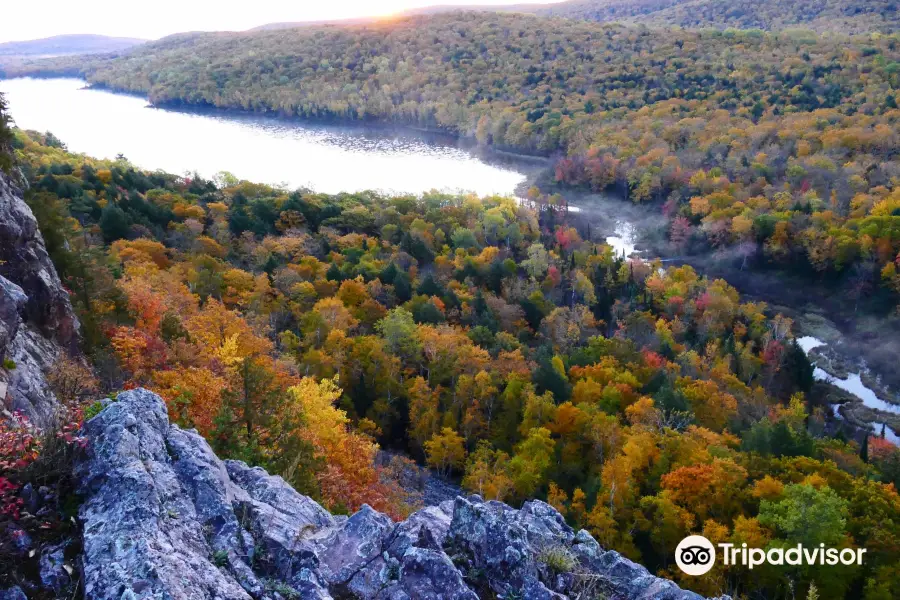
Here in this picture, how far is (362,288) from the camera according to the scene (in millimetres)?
51750

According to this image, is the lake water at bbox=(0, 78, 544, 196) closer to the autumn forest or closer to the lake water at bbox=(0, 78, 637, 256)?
the lake water at bbox=(0, 78, 637, 256)

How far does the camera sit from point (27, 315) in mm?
18047

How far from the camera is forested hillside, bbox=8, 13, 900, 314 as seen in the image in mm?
78250

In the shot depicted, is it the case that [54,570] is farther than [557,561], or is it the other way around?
[557,561]

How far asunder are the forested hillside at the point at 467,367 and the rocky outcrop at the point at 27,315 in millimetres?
1199

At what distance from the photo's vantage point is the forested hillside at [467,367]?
23734 mm

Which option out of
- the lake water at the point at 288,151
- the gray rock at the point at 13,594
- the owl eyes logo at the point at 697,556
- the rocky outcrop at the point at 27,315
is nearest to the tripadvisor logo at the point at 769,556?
the owl eyes logo at the point at 697,556

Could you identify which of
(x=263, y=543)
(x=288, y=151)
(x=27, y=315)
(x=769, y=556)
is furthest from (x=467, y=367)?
(x=288, y=151)

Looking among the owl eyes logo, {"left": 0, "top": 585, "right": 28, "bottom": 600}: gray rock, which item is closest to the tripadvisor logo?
the owl eyes logo

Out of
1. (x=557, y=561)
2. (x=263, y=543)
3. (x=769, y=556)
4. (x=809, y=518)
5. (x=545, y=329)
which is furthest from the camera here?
(x=545, y=329)

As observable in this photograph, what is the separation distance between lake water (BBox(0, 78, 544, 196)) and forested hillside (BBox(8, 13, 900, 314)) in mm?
11169

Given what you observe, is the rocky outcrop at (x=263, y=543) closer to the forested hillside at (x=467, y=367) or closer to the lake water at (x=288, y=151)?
the forested hillside at (x=467, y=367)

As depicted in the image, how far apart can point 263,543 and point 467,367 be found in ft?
103

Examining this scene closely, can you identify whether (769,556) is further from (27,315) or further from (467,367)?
(27,315)
